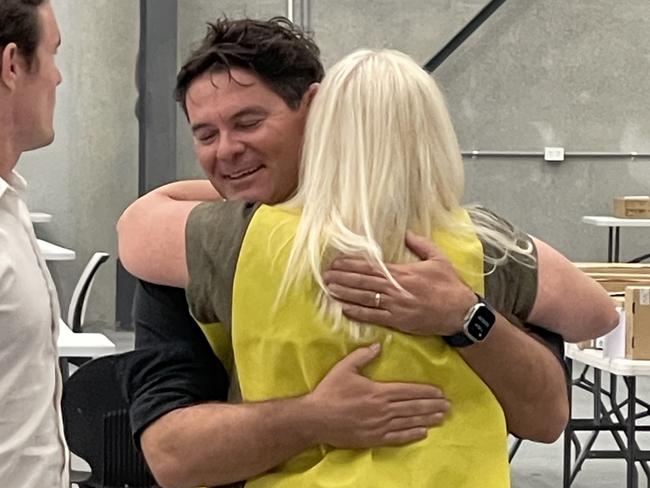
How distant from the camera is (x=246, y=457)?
1.52 metres

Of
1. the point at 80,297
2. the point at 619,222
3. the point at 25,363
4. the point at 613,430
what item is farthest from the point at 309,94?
the point at 619,222

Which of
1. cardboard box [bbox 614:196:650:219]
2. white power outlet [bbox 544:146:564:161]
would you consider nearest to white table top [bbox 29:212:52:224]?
white power outlet [bbox 544:146:564:161]

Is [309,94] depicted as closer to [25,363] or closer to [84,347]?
[25,363]

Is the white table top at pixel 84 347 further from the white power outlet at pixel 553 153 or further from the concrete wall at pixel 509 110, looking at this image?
the white power outlet at pixel 553 153

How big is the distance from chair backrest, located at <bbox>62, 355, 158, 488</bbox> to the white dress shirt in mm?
1398

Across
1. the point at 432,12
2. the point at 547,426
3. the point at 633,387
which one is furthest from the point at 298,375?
the point at 432,12

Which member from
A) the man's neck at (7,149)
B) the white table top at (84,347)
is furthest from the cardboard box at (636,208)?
the man's neck at (7,149)

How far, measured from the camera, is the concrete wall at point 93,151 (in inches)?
373

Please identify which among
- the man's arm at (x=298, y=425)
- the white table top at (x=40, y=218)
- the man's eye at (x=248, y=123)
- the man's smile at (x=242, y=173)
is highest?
the man's eye at (x=248, y=123)

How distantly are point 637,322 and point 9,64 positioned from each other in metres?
2.76

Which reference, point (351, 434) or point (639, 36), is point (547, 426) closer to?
point (351, 434)

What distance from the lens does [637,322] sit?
3.92 m

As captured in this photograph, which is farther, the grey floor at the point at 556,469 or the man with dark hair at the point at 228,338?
the grey floor at the point at 556,469

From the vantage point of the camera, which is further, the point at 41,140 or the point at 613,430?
the point at 613,430
